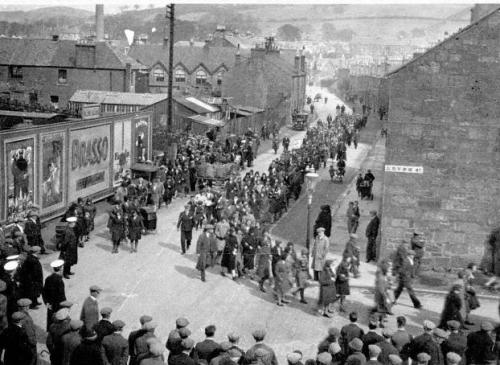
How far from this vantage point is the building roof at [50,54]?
177 ft

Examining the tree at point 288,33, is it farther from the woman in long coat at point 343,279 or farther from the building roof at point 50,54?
the woman in long coat at point 343,279

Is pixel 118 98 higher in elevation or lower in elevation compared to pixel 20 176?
higher

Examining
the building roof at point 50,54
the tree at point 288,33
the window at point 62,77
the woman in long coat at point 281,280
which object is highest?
the tree at point 288,33

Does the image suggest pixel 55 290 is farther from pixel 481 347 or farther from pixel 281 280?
pixel 481 347

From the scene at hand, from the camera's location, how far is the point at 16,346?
9.38 metres

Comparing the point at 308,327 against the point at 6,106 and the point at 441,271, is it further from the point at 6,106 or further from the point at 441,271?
the point at 6,106

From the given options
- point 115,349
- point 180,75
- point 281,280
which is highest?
point 180,75

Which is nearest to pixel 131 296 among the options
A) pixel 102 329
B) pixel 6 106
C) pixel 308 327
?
pixel 308 327

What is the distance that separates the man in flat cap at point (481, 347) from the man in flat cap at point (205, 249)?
24.1ft

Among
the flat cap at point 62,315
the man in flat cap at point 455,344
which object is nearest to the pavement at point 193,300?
the flat cap at point 62,315

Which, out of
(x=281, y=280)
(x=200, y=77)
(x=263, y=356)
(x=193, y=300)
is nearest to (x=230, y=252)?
(x=193, y=300)

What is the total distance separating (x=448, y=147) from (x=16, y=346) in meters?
12.2

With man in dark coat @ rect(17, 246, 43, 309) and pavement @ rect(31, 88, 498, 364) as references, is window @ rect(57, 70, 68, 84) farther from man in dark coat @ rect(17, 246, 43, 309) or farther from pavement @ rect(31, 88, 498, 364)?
man in dark coat @ rect(17, 246, 43, 309)

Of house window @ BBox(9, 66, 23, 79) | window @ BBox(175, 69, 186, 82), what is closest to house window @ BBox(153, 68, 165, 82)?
window @ BBox(175, 69, 186, 82)
